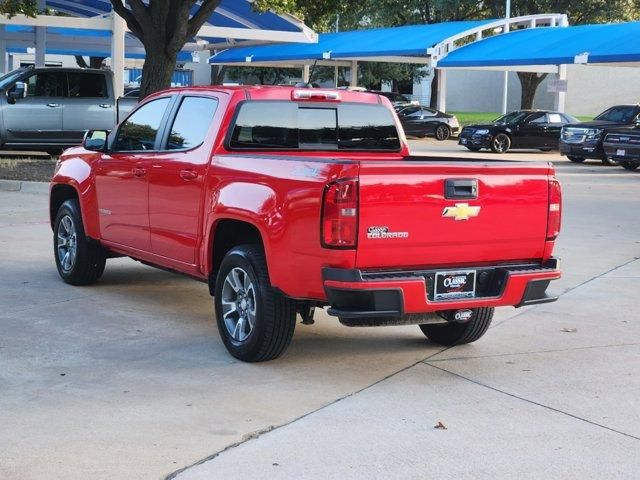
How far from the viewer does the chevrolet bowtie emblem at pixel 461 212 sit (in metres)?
6.30

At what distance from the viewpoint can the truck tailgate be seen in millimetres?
6066

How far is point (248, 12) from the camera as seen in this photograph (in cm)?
2933

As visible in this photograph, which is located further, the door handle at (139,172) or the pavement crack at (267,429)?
the door handle at (139,172)

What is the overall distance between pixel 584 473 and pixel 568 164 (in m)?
24.7

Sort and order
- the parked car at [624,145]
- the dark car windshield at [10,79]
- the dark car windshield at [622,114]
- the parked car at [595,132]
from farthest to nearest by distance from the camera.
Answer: the dark car windshield at [622,114]
the parked car at [595,132]
the parked car at [624,145]
the dark car windshield at [10,79]

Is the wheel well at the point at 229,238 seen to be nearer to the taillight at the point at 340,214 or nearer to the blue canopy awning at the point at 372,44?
the taillight at the point at 340,214

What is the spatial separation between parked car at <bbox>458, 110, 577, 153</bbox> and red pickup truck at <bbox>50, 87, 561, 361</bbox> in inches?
980

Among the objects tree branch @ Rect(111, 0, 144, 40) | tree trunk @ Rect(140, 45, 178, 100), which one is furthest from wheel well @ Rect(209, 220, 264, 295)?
tree branch @ Rect(111, 0, 144, 40)

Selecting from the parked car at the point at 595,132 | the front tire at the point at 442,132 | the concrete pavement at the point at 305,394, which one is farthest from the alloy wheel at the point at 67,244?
the front tire at the point at 442,132

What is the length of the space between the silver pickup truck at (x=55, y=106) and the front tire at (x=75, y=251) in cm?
1237

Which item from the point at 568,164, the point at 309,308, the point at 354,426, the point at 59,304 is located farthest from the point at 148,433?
the point at 568,164

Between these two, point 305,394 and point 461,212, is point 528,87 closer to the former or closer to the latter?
point 461,212

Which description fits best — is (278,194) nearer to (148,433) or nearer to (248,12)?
(148,433)

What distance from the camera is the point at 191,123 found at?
7.81 meters
